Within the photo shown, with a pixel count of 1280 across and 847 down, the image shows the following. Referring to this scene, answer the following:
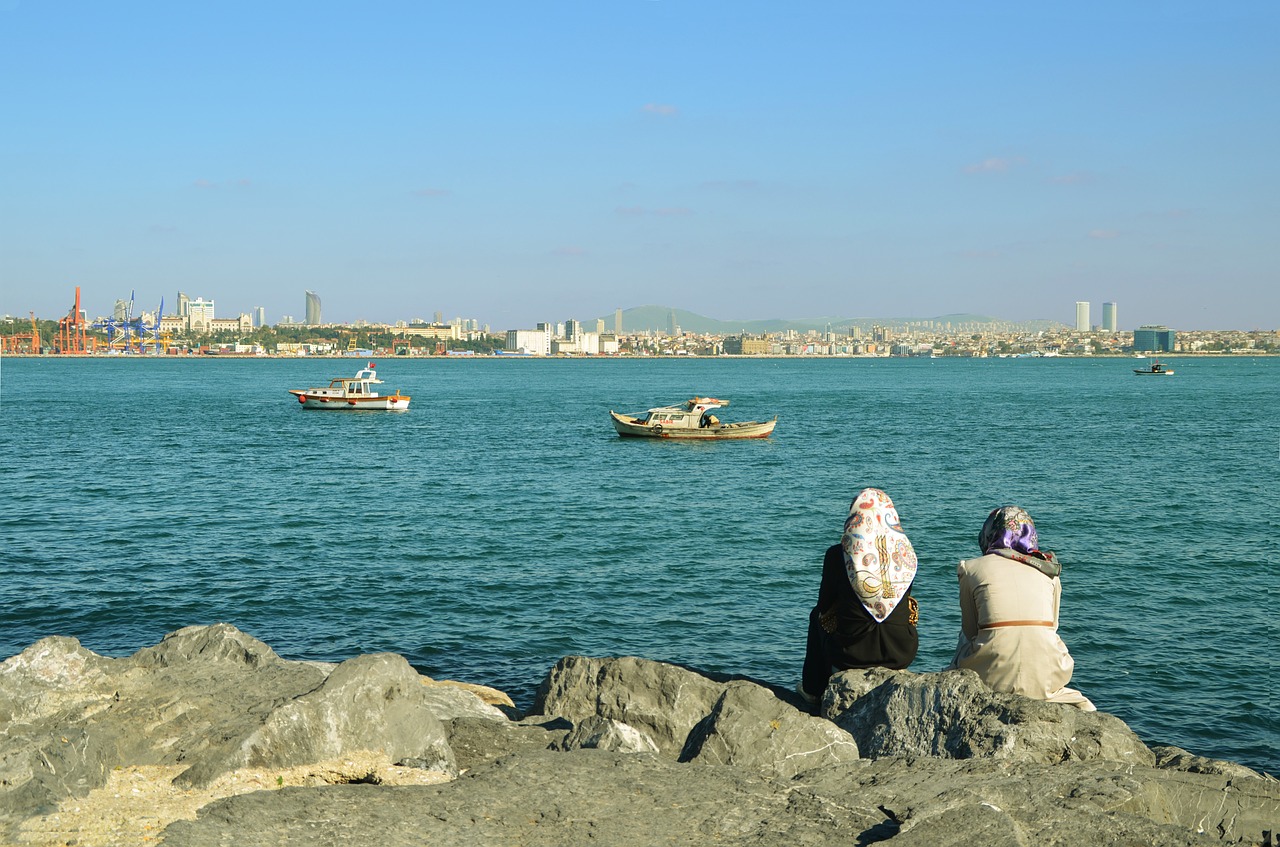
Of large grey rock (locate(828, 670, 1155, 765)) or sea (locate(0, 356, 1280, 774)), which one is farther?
sea (locate(0, 356, 1280, 774))

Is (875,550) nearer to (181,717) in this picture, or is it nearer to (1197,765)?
(1197,765)

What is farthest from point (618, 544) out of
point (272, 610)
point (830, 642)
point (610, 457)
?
point (610, 457)

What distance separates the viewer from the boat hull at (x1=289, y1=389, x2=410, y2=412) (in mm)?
58656

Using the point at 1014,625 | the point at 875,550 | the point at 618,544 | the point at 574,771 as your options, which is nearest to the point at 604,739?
the point at 574,771

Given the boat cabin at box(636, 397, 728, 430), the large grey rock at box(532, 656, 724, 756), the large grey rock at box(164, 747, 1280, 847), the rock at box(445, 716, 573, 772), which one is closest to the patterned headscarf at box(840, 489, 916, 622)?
the large grey rock at box(164, 747, 1280, 847)

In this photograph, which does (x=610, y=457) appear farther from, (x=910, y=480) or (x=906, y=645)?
(x=906, y=645)

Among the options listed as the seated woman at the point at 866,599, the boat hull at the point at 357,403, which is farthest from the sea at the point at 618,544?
the boat hull at the point at 357,403

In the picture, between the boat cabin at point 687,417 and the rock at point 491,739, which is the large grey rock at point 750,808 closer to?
the rock at point 491,739

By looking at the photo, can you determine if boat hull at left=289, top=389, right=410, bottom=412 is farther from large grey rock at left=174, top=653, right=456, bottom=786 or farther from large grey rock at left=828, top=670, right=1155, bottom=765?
large grey rock at left=828, top=670, right=1155, bottom=765

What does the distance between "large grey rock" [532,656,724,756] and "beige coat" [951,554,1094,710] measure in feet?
5.14

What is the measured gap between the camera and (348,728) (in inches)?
210

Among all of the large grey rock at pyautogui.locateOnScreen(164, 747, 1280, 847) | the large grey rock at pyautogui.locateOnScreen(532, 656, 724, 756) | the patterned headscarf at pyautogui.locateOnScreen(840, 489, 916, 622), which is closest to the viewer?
the large grey rock at pyautogui.locateOnScreen(164, 747, 1280, 847)

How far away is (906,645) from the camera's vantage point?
614 cm

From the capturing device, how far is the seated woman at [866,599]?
5855 millimetres
